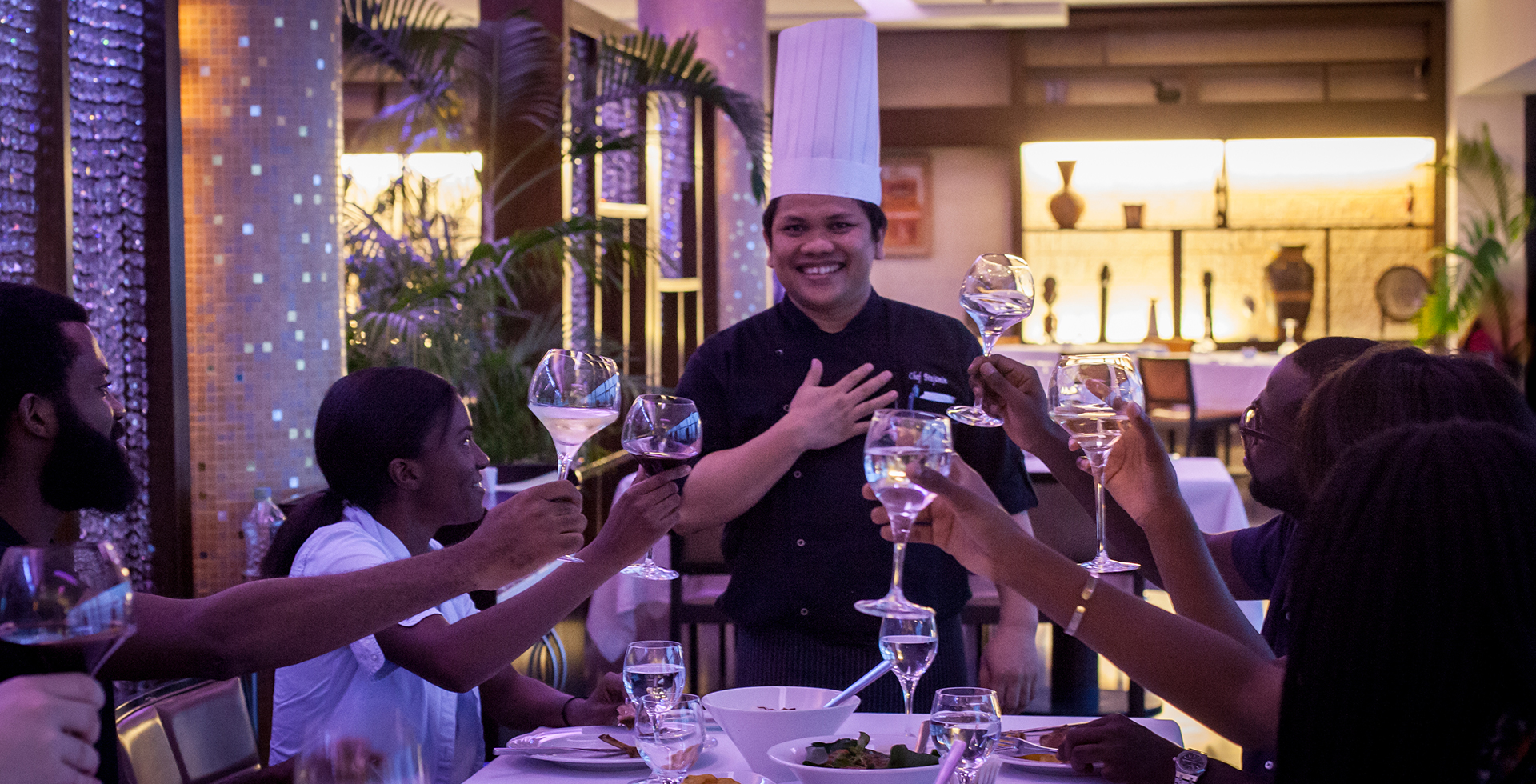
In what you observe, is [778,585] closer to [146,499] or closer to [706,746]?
[706,746]

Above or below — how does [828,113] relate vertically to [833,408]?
above

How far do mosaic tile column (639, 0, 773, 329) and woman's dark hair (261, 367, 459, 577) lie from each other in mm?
5310

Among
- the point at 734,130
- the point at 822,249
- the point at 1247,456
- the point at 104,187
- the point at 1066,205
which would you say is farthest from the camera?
the point at 1066,205

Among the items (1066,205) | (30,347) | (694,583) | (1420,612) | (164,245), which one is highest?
(1066,205)

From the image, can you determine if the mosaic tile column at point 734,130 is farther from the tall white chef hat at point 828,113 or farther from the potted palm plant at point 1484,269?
the potted palm plant at point 1484,269

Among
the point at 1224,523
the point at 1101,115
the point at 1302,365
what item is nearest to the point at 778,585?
the point at 1302,365

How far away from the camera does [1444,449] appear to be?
3.84 feet

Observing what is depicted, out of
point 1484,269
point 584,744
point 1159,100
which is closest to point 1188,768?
point 584,744

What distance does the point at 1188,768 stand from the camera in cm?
166

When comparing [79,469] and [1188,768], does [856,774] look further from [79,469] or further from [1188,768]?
[79,469]

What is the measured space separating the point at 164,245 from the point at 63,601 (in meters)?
2.63

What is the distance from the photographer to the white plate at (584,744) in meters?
1.74

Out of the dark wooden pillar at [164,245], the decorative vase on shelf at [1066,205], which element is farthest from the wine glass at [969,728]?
the decorative vase on shelf at [1066,205]

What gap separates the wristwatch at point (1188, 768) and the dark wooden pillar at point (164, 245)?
271cm
